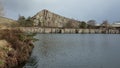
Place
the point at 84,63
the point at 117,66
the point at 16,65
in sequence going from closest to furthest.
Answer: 1. the point at 16,65
2. the point at 117,66
3. the point at 84,63

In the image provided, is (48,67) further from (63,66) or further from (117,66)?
(117,66)

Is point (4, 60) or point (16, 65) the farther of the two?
point (16, 65)

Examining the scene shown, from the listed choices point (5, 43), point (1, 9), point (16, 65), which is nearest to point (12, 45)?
point (5, 43)

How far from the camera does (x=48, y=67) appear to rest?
118ft

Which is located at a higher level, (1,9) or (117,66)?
(1,9)

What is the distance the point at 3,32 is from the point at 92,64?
501 inches

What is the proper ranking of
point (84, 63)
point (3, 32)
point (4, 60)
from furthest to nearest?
1. point (3, 32)
2. point (84, 63)
3. point (4, 60)

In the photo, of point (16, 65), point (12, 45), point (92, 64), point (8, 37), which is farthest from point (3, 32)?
point (92, 64)

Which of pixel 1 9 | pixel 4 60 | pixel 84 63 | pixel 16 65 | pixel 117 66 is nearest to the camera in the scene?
pixel 4 60

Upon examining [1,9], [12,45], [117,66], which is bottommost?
[117,66]

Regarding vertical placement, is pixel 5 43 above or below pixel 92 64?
above

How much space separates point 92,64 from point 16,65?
9.40 metres

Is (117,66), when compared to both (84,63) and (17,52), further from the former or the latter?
(17,52)

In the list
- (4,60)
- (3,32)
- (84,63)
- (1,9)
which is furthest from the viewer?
(1,9)
